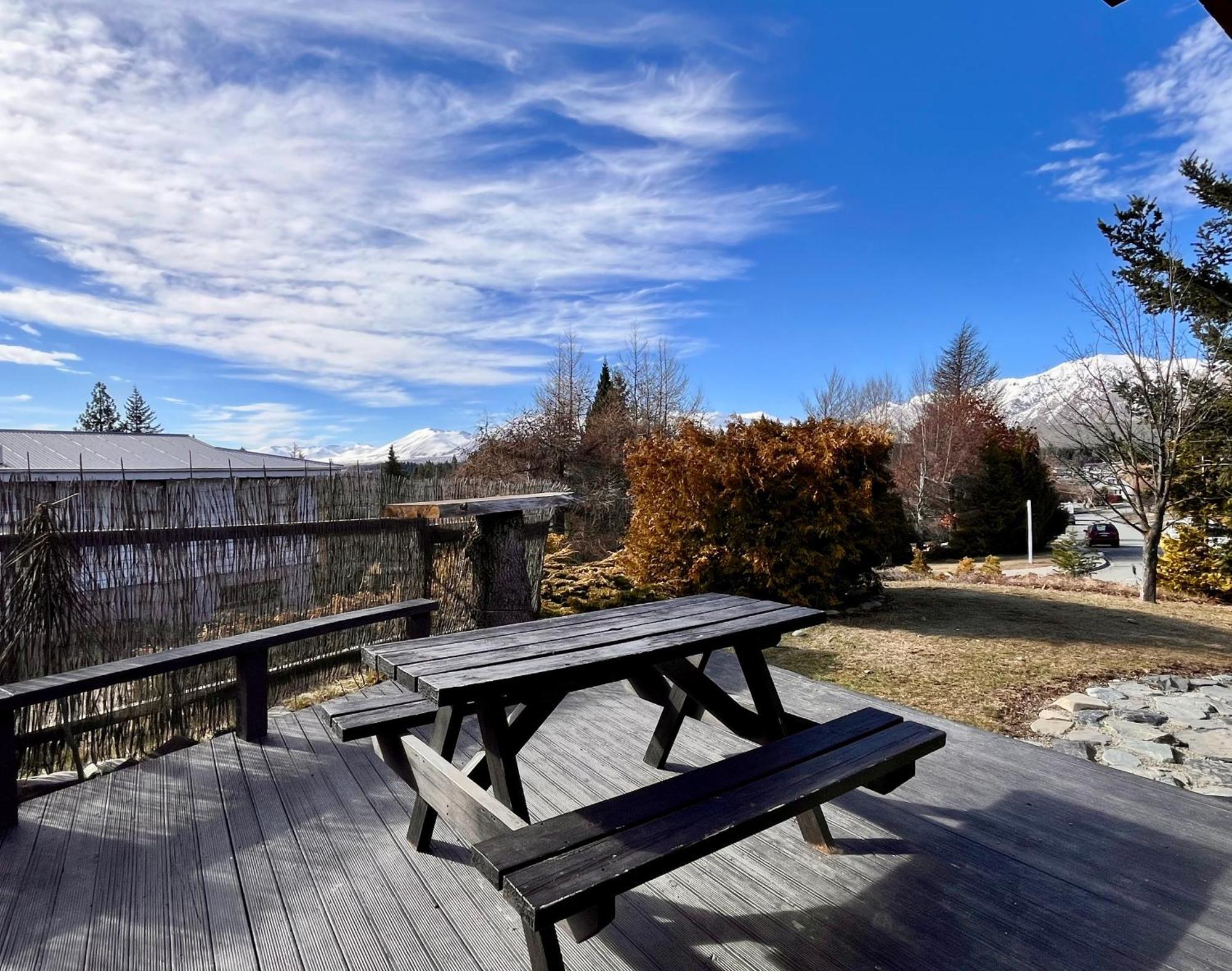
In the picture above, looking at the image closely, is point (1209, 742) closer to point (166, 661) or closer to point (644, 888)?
point (644, 888)

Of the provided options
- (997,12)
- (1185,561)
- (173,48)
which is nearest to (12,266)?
(173,48)

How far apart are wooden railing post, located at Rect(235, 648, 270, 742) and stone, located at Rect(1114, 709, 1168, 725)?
16.6ft

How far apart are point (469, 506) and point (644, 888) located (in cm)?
336

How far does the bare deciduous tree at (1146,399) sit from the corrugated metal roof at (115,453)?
22.2m

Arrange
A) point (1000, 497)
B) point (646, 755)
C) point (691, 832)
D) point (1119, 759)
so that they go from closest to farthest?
point (691, 832) < point (646, 755) < point (1119, 759) < point (1000, 497)

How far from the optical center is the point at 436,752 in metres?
2.07

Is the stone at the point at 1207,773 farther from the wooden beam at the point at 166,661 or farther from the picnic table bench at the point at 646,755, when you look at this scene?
the wooden beam at the point at 166,661

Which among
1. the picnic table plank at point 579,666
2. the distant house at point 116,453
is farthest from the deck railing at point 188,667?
the distant house at point 116,453

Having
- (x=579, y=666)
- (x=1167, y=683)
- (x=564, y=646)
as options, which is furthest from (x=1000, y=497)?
(x=579, y=666)

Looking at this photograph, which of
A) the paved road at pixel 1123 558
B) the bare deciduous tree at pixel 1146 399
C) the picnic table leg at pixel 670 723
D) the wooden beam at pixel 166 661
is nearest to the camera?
the wooden beam at pixel 166 661

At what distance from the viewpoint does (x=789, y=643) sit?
6301 mm

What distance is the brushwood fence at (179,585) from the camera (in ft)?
10.5

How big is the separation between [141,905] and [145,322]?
826 inches

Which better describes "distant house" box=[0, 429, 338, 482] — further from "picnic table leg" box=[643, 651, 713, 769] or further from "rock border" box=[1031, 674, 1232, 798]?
"rock border" box=[1031, 674, 1232, 798]
